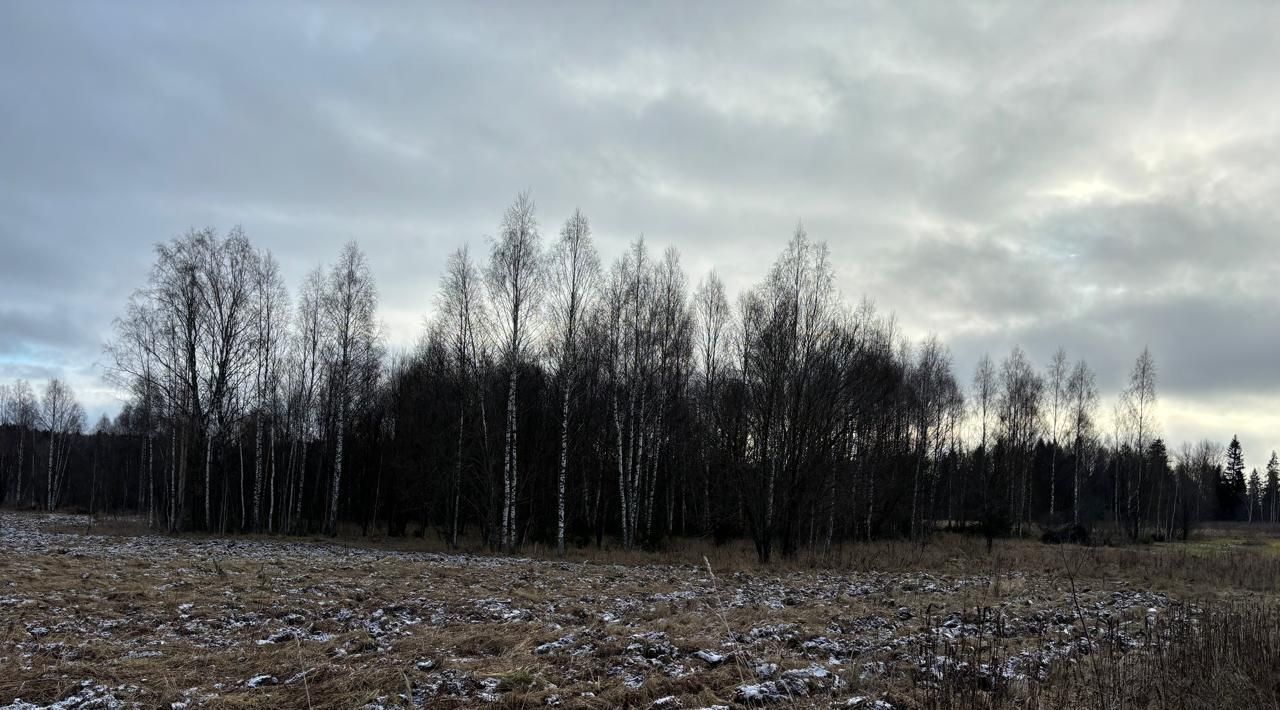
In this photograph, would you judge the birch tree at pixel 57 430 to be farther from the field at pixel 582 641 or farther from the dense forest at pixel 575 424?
the field at pixel 582 641

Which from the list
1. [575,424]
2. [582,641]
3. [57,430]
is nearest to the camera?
[582,641]

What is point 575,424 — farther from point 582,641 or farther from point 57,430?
point 57,430

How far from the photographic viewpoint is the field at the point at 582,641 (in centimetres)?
596

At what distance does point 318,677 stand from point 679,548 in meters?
26.1

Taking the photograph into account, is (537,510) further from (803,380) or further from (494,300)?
(803,380)

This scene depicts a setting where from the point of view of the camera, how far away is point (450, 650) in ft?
26.1

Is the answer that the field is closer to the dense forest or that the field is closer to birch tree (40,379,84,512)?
the dense forest

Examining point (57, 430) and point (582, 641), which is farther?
point (57, 430)

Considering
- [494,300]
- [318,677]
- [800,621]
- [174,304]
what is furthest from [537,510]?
[318,677]

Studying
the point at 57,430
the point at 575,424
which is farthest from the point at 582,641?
the point at 57,430

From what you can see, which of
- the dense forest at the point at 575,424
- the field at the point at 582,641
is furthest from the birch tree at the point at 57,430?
the field at the point at 582,641

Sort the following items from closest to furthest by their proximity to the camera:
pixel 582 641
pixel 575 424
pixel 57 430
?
pixel 582 641 → pixel 575 424 → pixel 57 430

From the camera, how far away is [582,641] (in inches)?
333

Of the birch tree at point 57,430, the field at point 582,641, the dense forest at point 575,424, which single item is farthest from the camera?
the birch tree at point 57,430
